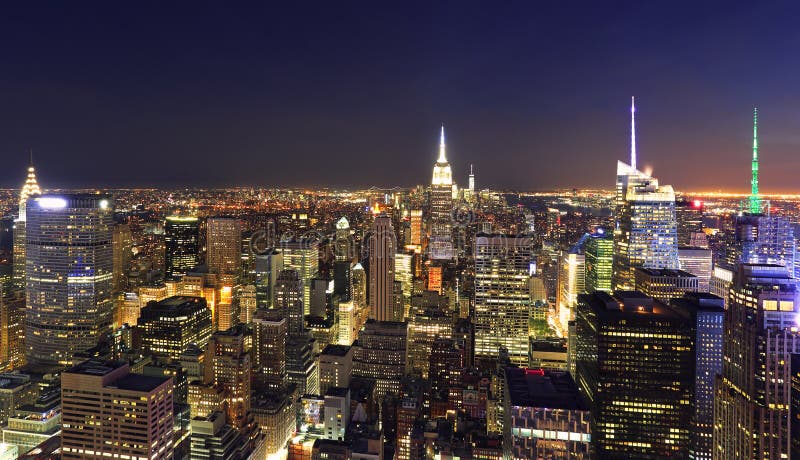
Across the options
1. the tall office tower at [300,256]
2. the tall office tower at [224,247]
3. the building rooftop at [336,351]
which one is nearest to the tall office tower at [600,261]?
the building rooftop at [336,351]

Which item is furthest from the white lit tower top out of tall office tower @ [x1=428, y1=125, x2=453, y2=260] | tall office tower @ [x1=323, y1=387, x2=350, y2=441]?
tall office tower @ [x1=323, y1=387, x2=350, y2=441]

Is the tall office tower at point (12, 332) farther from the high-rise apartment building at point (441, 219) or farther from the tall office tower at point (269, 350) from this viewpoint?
the high-rise apartment building at point (441, 219)

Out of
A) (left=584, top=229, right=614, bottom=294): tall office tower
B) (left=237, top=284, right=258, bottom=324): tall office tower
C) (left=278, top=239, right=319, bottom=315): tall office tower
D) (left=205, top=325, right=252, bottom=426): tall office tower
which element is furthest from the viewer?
(left=278, top=239, right=319, bottom=315): tall office tower

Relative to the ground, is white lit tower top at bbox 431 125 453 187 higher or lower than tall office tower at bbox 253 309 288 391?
higher

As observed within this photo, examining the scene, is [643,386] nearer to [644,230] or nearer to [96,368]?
[96,368]

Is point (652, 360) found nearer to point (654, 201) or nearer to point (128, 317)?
point (654, 201)

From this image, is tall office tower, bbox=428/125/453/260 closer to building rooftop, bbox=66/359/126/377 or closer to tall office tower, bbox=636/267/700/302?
tall office tower, bbox=636/267/700/302
